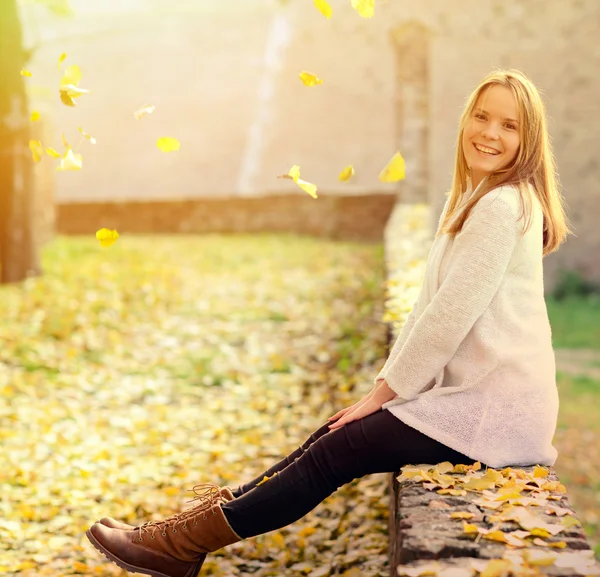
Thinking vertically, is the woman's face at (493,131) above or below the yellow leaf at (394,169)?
above

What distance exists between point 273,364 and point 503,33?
10.8 metres

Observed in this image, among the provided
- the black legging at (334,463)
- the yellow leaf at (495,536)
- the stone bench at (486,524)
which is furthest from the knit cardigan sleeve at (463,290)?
the yellow leaf at (495,536)

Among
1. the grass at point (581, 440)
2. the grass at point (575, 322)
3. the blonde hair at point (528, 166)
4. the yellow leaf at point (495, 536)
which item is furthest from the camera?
the grass at point (575, 322)

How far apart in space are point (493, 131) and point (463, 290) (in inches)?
21.9

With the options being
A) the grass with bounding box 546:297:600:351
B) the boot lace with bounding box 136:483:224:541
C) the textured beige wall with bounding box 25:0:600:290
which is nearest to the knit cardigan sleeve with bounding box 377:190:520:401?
the boot lace with bounding box 136:483:224:541

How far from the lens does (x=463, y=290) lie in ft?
8.12

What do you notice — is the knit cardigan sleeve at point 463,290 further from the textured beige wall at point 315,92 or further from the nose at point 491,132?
the textured beige wall at point 315,92

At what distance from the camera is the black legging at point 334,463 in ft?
8.39

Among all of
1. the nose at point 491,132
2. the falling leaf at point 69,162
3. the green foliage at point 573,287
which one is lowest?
the green foliage at point 573,287

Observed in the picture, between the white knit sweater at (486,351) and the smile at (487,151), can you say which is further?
the smile at (487,151)

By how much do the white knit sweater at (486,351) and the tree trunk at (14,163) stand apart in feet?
20.8

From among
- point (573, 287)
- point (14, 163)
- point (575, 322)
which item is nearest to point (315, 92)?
point (573, 287)

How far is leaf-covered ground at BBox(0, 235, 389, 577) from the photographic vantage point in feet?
11.9

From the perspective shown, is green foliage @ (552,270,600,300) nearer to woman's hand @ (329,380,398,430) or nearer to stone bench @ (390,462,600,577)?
stone bench @ (390,462,600,577)
